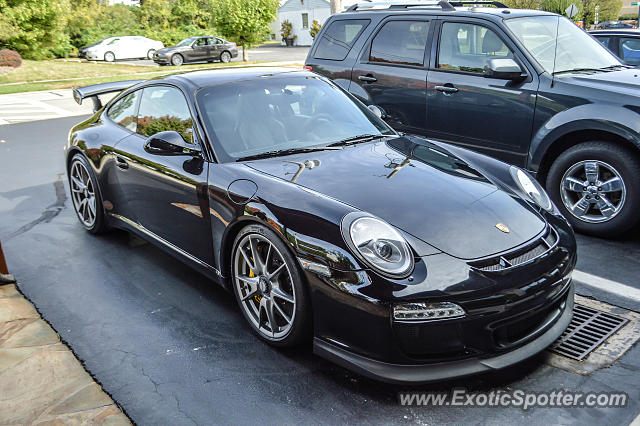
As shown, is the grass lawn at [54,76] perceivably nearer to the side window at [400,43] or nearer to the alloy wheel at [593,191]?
the side window at [400,43]

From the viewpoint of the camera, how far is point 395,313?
2721mm

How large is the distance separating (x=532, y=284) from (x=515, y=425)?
658mm

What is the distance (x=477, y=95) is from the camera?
5.73 meters

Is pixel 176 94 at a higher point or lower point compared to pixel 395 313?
higher

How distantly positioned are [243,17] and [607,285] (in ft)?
104

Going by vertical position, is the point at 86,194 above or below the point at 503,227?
below

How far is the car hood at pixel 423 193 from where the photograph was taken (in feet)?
9.93

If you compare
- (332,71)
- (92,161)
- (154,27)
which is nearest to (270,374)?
(92,161)

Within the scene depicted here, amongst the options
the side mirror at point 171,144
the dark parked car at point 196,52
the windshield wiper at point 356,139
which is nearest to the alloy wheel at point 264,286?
the side mirror at point 171,144

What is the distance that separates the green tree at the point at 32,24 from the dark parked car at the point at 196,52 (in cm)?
529

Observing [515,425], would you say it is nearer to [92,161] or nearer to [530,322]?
[530,322]

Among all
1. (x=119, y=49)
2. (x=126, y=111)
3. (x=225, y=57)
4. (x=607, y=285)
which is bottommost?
(x=225, y=57)

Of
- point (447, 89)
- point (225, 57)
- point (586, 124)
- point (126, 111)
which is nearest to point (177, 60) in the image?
point (225, 57)

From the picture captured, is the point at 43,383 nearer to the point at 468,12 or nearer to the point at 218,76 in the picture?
the point at 218,76
